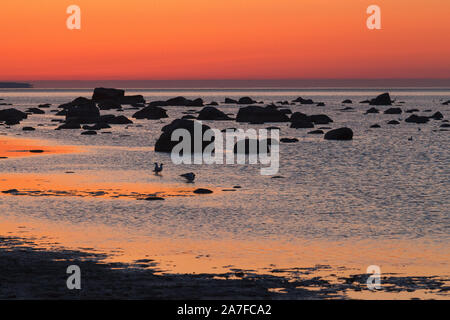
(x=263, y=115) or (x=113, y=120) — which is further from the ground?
(x=263, y=115)

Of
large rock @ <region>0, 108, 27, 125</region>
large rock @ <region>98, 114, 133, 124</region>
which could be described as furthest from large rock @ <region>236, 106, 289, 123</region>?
large rock @ <region>0, 108, 27, 125</region>

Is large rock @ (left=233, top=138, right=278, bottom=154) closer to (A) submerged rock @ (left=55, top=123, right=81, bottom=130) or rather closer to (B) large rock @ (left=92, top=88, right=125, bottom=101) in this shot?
(A) submerged rock @ (left=55, top=123, right=81, bottom=130)

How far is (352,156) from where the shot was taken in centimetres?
4634

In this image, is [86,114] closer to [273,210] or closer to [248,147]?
[248,147]

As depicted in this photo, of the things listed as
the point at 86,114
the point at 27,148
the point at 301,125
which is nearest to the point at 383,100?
the point at 301,125

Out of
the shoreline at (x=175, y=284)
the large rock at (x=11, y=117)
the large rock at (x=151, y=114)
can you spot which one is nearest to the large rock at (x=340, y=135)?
the large rock at (x=11, y=117)

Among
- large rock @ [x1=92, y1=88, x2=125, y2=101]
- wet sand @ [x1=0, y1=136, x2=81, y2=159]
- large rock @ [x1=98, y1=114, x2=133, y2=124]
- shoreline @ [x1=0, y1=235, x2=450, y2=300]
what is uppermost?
large rock @ [x1=92, y1=88, x2=125, y2=101]

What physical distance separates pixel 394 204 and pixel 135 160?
808 inches

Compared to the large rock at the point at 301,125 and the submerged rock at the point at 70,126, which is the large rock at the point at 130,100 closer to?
the submerged rock at the point at 70,126

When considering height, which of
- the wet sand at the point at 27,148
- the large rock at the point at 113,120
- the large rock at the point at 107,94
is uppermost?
the large rock at the point at 107,94

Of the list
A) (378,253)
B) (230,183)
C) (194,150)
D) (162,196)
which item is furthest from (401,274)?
(194,150)

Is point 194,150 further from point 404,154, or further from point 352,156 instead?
point 404,154

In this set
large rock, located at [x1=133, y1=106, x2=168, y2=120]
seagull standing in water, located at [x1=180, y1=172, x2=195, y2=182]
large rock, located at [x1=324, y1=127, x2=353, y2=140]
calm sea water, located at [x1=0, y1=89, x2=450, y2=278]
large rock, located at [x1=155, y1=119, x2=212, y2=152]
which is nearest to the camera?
calm sea water, located at [x1=0, y1=89, x2=450, y2=278]
